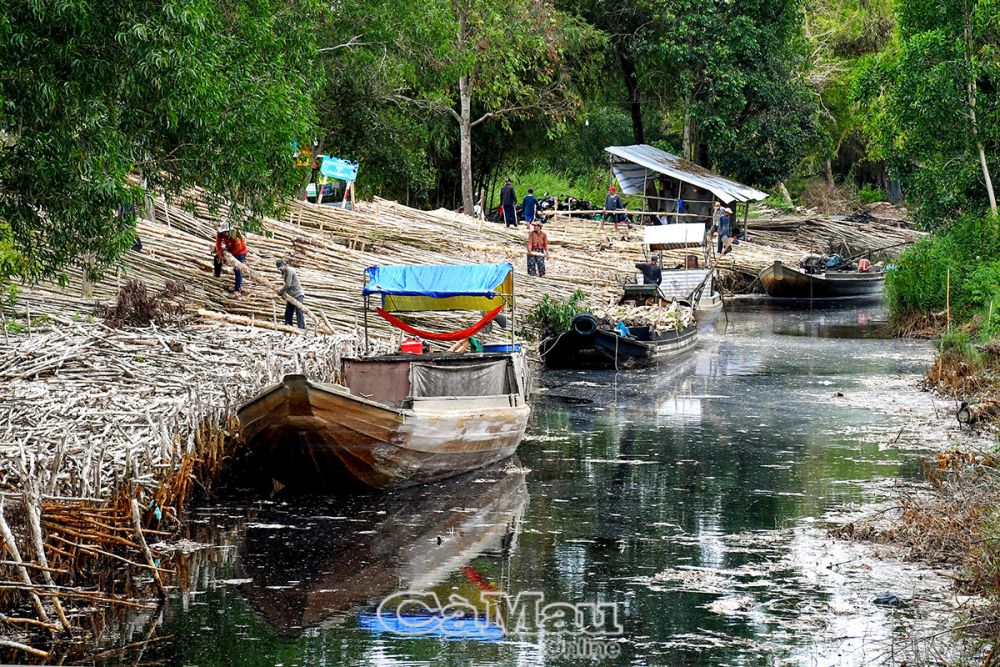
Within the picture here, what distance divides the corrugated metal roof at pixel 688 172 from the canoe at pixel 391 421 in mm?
23413

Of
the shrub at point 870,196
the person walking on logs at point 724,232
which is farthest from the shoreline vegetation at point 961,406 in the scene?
the shrub at point 870,196

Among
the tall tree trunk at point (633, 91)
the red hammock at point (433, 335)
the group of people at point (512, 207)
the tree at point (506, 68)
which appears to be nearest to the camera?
the red hammock at point (433, 335)

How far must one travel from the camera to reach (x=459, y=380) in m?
15.8

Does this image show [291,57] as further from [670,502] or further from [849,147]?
[849,147]

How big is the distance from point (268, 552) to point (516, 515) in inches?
116

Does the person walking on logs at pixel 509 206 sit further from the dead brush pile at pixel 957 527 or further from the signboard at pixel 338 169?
the dead brush pile at pixel 957 527

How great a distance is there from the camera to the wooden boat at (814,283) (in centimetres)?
3753

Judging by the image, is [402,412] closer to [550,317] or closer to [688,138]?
[550,317]

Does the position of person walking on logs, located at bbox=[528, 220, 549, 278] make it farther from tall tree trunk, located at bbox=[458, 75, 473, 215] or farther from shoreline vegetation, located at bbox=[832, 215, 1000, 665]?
shoreline vegetation, located at bbox=[832, 215, 1000, 665]

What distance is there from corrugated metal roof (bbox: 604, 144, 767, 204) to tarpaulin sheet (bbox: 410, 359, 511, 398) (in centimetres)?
2322

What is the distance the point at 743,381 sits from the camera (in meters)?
23.9

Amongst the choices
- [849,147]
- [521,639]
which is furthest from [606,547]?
[849,147]

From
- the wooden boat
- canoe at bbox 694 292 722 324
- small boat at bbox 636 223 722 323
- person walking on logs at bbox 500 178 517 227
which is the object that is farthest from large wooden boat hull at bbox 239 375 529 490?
the wooden boat

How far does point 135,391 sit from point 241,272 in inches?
338
